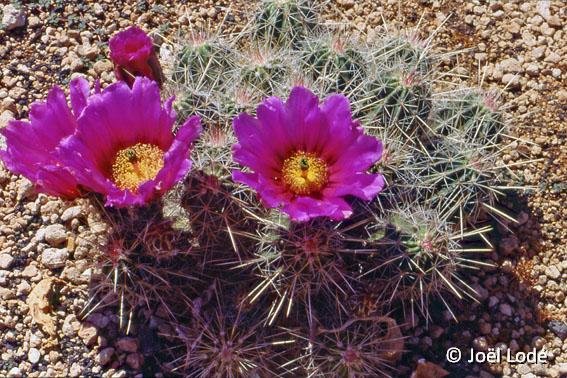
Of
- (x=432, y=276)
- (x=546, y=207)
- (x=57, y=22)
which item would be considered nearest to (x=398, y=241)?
(x=432, y=276)

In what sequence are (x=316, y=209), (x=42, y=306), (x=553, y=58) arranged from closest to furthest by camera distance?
(x=316, y=209), (x=42, y=306), (x=553, y=58)

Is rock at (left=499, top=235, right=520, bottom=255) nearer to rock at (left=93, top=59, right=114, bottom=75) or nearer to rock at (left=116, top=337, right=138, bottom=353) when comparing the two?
rock at (left=116, top=337, right=138, bottom=353)

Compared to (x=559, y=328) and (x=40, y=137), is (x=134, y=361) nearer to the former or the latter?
(x=40, y=137)

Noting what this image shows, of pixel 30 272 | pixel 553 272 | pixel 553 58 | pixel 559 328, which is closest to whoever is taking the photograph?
pixel 30 272

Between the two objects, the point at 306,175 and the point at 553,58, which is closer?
the point at 306,175

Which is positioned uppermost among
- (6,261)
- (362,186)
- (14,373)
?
(362,186)

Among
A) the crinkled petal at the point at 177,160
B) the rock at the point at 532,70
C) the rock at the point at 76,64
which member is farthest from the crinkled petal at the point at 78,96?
the rock at the point at 532,70

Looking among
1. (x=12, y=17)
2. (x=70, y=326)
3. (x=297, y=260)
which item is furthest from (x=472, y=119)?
(x=12, y=17)
